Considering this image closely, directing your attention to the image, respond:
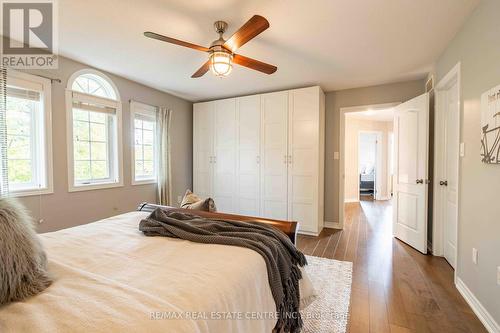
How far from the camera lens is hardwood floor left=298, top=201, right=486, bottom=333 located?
1.70 metres

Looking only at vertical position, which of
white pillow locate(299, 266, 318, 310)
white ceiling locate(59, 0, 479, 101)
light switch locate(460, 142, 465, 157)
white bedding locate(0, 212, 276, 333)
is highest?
white ceiling locate(59, 0, 479, 101)

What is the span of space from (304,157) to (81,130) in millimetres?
3268

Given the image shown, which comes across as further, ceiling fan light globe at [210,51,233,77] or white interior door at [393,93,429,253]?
white interior door at [393,93,429,253]

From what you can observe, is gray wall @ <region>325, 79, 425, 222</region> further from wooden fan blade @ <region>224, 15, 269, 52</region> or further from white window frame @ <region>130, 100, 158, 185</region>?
white window frame @ <region>130, 100, 158, 185</region>

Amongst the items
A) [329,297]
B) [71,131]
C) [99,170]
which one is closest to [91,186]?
[99,170]

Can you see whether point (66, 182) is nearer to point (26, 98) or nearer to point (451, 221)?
point (26, 98)

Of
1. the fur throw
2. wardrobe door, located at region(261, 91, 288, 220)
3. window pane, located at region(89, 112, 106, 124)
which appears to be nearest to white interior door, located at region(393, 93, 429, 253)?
wardrobe door, located at region(261, 91, 288, 220)

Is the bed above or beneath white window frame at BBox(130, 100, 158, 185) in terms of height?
beneath

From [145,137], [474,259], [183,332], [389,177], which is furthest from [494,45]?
[389,177]

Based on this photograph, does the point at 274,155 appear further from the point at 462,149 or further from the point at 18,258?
the point at 18,258

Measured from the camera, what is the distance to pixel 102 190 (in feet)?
10.7

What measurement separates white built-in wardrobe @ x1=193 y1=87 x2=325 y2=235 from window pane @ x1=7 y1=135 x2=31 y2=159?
258cm

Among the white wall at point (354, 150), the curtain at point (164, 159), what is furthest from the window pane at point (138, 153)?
the white wall at point (354, 150)

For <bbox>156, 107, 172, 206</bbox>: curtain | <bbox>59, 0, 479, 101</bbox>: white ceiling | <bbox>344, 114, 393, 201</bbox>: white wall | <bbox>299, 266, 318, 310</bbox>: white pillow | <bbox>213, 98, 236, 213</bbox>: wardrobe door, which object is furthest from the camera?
<bbox>344, 114, 393, 201</bbox>: white wall
